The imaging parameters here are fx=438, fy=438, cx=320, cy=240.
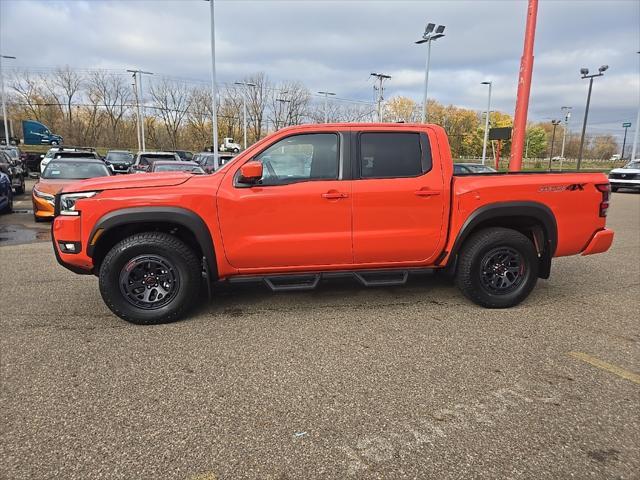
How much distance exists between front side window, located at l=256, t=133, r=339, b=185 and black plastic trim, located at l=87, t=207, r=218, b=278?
76 centimetres

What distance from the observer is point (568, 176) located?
468 centimetres

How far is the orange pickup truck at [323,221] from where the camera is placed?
13.5ft

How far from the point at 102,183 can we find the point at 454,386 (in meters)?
3.59

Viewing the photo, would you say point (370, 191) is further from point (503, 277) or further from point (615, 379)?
point (615, 379)

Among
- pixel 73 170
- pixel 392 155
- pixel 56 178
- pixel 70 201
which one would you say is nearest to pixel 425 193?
pixel 392 155

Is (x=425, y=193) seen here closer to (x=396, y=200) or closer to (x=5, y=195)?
→ (x=396, y=200)

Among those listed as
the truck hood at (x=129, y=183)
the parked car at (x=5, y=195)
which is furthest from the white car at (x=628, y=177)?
the parked car at (x=5, y=195)

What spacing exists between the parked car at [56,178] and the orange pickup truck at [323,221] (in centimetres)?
683

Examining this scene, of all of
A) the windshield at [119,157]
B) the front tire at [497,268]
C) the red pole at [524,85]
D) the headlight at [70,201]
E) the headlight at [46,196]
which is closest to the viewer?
the headlight at [70,201]

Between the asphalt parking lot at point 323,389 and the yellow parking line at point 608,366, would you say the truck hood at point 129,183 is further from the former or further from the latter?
the yellow parking line at point 608,366

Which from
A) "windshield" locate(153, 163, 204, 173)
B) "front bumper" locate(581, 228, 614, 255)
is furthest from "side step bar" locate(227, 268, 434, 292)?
"windshield" locate(153, 163, 204, 173)

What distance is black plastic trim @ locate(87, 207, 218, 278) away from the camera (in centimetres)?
401

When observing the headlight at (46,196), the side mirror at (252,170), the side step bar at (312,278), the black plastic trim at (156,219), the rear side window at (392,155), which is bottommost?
the side step bar at (312,278)

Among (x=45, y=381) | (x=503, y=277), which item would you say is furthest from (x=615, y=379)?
(x=45, y=381)
